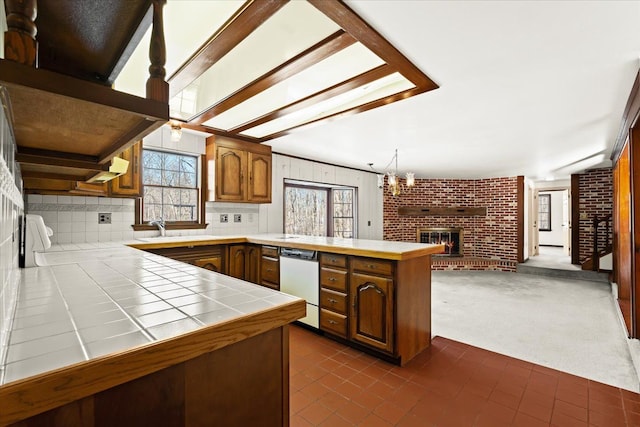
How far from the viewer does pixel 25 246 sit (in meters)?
1.58

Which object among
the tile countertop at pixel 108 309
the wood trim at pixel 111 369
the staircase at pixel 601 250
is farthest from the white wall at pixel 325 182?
the staircase at pixel 601 250

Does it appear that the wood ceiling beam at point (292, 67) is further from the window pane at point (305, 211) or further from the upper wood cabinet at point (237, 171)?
the window pane at point (305, 211)

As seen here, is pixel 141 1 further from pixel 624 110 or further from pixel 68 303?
pixel 624 110

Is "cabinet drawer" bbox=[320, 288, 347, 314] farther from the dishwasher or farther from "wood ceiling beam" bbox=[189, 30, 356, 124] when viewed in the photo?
"wood ceiling beam" bbox=[189, 30, 356, 124]

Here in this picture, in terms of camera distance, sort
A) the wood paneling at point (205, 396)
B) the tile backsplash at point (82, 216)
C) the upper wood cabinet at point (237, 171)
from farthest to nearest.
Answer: the upper wood cabinet at point (237, 171), the tile backsplash at point (82, 216), the wood paneling at point (205, 396)

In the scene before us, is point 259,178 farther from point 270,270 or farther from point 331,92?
point 331,92

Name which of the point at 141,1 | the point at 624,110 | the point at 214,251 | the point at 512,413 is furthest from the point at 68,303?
the point at 624,110

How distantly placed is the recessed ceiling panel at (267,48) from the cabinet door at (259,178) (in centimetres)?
158

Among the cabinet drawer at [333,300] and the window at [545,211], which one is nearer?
the cabinet drawer at [333,300]

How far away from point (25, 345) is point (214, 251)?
2980 millimetres

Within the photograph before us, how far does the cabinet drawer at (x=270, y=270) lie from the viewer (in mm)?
3449

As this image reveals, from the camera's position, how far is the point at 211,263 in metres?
3.52

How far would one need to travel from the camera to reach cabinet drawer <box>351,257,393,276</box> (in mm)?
2416

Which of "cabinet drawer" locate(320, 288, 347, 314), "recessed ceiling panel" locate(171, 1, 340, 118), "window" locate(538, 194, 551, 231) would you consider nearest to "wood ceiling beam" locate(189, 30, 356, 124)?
"recessed ceiling panel" locate(171, 1, 340, 118)
